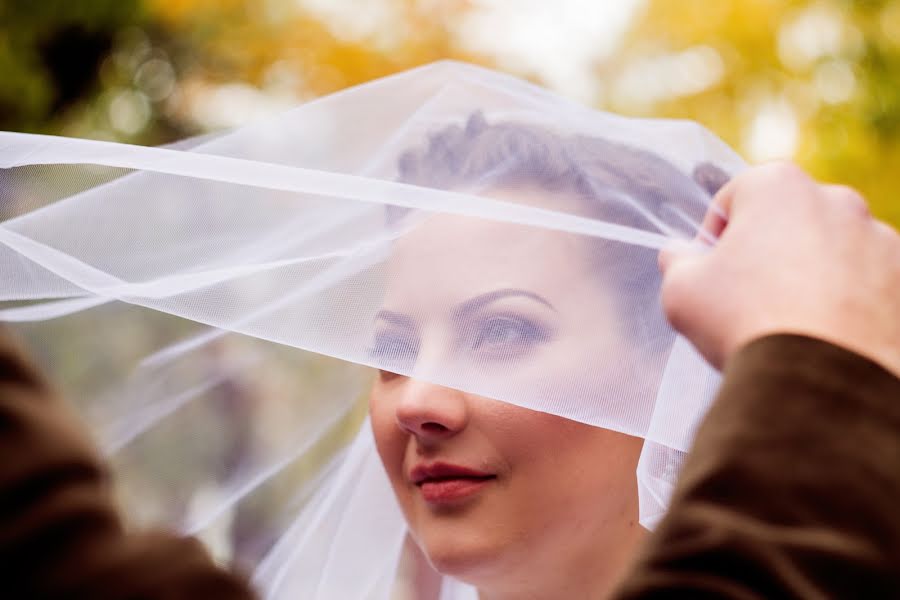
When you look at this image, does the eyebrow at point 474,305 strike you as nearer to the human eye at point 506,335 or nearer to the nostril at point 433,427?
the human eye at point 506,335

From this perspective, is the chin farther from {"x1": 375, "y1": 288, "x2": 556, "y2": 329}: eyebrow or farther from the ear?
the ear

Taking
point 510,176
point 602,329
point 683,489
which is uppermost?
point 510,176

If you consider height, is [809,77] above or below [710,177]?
above

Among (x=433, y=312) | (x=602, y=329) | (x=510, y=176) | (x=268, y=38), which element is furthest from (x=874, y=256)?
(x=268, y=38)

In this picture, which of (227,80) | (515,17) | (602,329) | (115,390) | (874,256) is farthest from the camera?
(227,80)

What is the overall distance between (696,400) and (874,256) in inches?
22.1

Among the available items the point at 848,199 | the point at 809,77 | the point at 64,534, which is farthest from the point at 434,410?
the point at 809,77

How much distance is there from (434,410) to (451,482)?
12 cm

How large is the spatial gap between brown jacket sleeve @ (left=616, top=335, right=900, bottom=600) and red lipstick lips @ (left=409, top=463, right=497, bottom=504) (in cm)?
82

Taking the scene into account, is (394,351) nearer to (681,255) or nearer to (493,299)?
(493,299)

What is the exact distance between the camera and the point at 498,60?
9.70m

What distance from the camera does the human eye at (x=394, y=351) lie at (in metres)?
1.48

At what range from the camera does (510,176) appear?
1771 millimetres

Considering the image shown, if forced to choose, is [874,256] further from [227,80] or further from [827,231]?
[227,80]
